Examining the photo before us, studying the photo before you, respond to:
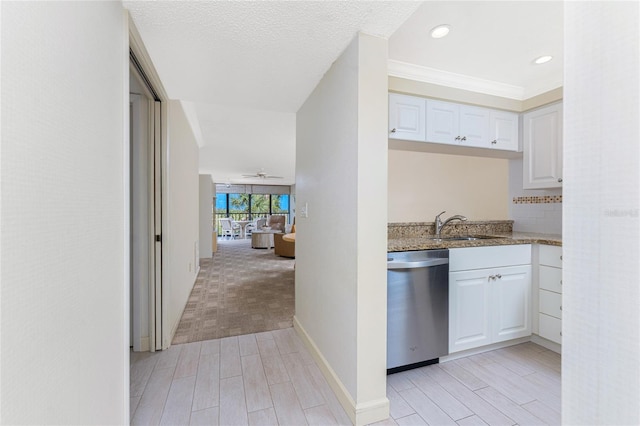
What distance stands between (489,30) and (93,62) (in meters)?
2.11

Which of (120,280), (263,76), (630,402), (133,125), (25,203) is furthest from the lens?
(133,125)

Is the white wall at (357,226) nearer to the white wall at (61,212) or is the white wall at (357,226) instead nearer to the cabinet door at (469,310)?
the cabinet door at (469,310)

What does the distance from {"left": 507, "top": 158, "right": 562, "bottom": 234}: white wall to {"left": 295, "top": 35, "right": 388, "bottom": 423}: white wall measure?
2169mm

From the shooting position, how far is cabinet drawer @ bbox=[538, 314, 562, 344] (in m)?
2.11

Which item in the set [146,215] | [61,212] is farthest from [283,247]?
[61,212]

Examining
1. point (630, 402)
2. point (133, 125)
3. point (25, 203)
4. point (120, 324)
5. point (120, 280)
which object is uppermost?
point (133, 125)

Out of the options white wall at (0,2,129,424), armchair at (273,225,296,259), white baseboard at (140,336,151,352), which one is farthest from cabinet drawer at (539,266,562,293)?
armchair at (273,225,296,259)

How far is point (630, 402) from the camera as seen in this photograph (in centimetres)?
26

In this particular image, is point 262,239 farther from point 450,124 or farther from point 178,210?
point 450,124

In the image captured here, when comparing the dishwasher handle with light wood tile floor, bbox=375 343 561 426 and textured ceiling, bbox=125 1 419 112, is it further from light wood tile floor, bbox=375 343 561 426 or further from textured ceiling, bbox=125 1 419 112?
textured ceiling, bbox=125 1 419 112

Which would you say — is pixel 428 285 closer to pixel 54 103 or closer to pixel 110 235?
pixel 110 235

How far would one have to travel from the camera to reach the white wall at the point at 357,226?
1457mm

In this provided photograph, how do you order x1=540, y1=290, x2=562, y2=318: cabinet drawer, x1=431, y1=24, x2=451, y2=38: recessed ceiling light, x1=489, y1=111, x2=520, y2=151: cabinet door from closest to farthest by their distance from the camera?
1. x1=431, y1=24, x2=451, y2=38: recessed ceiling light
2. x1=540, y1=290, x2=562, y2=318: cabinet drawer
3. x1=489, y1=111, x2=520, y2=151: cabinet door

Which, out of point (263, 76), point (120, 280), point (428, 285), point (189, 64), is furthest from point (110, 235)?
point (428, 285)
